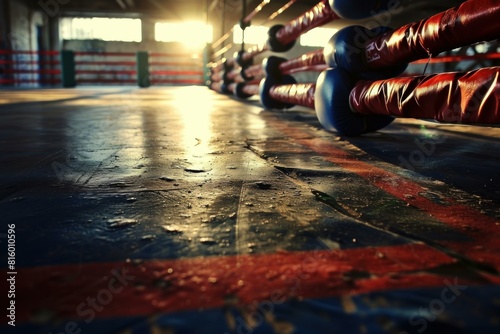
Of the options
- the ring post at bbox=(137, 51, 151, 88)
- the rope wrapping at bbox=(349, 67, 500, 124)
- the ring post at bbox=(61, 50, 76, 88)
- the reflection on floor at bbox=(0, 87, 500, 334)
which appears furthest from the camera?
the ring post at bbox=(137, 51, 151, 88)

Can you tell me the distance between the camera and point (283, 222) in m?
Answer: 0.82

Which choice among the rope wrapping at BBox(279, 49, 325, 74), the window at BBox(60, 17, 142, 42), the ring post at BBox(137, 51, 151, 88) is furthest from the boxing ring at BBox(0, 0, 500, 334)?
the window at BBox(60, 17, 142, 42)

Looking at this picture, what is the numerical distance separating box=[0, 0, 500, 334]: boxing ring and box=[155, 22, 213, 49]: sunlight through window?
14.5 m

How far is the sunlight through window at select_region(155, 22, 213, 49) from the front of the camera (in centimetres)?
1551

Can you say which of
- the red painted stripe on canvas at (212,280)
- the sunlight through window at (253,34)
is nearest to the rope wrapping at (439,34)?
the red painted stripe on canvas at (212,280)

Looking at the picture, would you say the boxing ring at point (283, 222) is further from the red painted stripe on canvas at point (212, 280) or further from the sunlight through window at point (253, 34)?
the sunlight through window at point (253, 34)

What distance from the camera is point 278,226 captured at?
796mm

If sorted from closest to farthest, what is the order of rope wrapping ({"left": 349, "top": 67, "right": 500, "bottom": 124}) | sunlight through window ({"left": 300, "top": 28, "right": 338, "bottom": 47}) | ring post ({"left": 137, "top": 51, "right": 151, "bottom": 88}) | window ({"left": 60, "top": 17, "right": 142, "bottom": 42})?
rope wrapping ({"left": 349, "top": 67, "right": 500, "bottom": 124}), ring post ({"left": 137, "top": 51, "right": 151, "bottom": 88}), window ({"left": 60, "top": 17, "right": 142, "bottom": 42}), sunlight through window ({"left": 300, "top": 28, "right": 338, "bottom": 47})

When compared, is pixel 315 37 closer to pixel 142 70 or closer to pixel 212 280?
pixel 142 70

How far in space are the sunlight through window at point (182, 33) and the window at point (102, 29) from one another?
83 cm

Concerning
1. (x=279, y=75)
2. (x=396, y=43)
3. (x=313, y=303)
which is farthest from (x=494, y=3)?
(x=279, y=75)

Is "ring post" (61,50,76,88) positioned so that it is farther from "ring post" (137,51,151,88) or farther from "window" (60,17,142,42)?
"window" (60,17,142,42)

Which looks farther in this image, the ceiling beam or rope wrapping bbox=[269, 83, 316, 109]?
the ceiling beam

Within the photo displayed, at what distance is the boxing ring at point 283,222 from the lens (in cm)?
51
